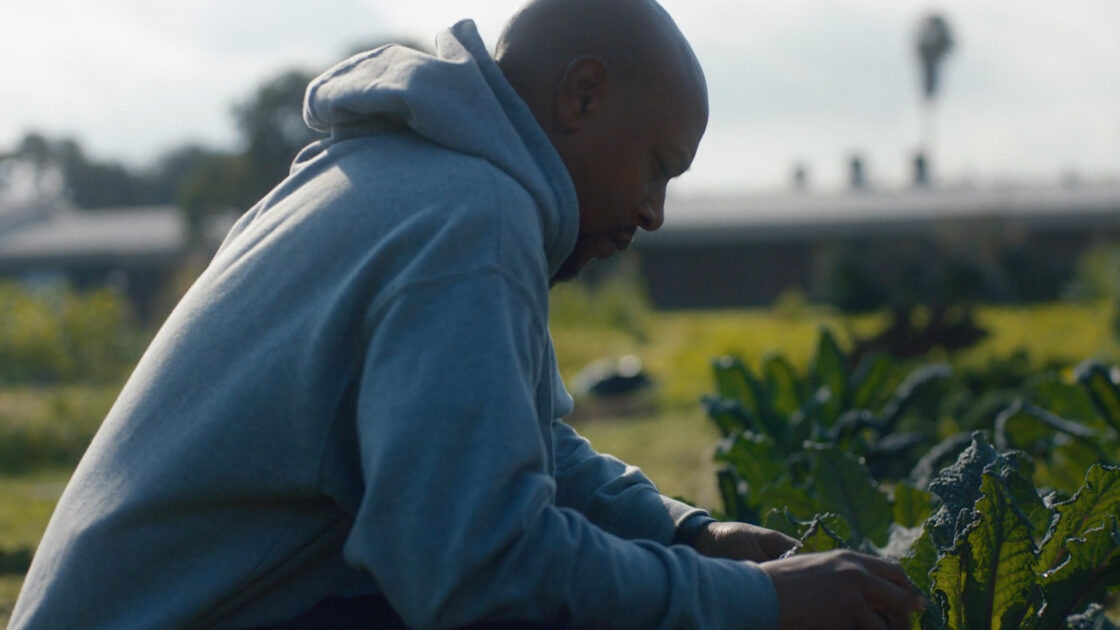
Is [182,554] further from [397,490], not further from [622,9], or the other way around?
[622,9]

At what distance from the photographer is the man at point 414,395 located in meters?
1.39

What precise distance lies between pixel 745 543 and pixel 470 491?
27.0 inches

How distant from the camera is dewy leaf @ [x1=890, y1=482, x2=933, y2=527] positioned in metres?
2.87

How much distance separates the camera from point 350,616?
1.65 m

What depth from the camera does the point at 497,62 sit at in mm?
1771

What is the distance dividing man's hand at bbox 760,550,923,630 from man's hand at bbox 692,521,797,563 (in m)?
0.31

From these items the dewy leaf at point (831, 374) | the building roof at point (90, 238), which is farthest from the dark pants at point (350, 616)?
the building roof at point (90, 238)

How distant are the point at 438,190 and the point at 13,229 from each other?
38.6m

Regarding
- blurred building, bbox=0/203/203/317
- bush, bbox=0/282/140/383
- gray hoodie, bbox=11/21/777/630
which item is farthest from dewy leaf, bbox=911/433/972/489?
blurred building, bbox=0/203/203/317

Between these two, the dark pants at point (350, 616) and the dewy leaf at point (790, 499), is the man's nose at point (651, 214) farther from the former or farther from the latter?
the dewy leaf at point (790, 499)

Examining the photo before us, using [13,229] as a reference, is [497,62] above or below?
above

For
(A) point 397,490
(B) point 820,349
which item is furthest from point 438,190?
(B) point 820,349

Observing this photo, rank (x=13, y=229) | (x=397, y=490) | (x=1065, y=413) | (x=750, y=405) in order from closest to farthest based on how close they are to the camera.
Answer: (x=397, y=490) < (x=1065, y=413) < (x=750, y=405) < (x=13, y=229)

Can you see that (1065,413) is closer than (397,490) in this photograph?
No
